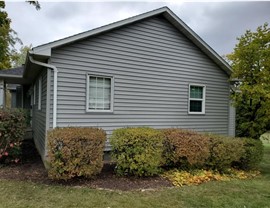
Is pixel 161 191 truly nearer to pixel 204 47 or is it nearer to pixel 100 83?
pixel 100 83

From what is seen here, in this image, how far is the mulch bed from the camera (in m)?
5.32

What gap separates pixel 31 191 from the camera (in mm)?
4797

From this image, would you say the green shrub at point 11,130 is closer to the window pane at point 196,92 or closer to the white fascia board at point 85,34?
the white fascia board at point 85,34

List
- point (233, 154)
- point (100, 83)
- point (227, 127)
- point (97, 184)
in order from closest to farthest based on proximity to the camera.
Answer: point (97, 184) < point (233, 154) < point (100, 83) < point (227, 127)

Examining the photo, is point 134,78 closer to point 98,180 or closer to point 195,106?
point 195,106

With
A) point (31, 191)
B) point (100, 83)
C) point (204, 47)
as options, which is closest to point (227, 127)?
point (204, 47)

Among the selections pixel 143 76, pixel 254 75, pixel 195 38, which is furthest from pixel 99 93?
pixel 254 75

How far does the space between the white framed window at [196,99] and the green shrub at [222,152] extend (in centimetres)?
310

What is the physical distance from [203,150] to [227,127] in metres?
5.63

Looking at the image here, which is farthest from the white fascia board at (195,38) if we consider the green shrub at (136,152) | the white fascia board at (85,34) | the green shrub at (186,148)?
the green shrub at (136,152)

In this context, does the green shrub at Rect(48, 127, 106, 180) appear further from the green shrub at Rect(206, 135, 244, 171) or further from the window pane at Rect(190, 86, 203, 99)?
the window pane at Rect(190, 86, 203, 99)

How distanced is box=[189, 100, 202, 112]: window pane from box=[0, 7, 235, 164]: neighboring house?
43mm

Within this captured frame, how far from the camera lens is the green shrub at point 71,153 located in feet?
16.8

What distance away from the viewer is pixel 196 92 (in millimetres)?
10039
